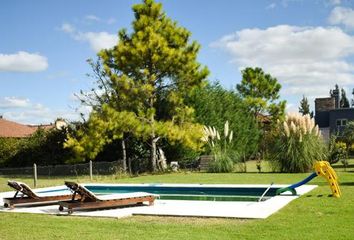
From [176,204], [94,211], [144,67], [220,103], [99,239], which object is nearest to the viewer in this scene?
A: [99,239]

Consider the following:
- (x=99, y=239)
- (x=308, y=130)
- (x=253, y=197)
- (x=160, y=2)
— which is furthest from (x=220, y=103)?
(x=99, y=239)

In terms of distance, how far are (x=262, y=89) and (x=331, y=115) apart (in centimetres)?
849

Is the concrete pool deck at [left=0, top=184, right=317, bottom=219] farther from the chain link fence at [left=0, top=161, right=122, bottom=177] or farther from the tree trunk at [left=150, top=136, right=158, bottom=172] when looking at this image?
the tree trunk at [left=150, top=136, right=158, bottom=172]

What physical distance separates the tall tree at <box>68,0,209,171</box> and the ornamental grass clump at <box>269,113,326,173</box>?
536 centimetres

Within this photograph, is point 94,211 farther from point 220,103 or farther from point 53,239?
point 220,103

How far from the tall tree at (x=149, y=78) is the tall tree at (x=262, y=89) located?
22250 mm

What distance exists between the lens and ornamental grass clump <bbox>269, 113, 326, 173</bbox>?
19094 mm

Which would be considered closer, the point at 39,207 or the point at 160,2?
the point at 39,207

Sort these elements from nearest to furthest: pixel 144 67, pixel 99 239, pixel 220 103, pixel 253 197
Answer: pixel 99 239, pixel 253 197, pixel 144 67, pixel 220 103

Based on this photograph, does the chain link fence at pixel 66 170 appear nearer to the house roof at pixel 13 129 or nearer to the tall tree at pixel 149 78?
the tall tree at pixel 149 78

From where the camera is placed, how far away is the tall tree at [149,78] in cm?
2283

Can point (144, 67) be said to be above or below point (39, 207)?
above

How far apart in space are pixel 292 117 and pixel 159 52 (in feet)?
24.4

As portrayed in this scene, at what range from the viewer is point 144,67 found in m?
24.1
